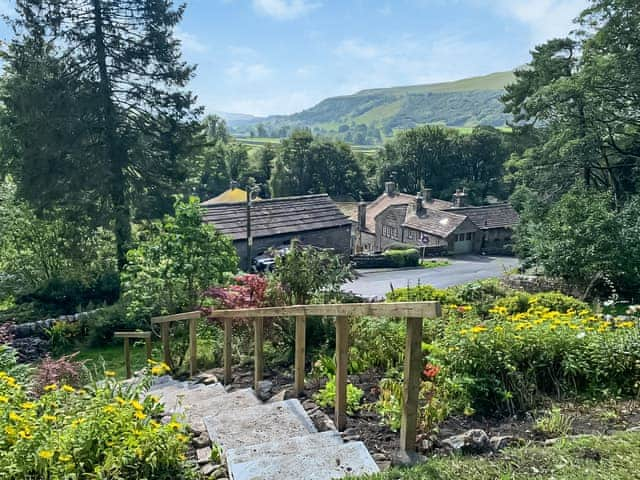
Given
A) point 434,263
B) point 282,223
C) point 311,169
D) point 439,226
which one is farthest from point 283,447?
point 311,169

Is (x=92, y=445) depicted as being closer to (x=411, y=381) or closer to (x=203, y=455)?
(x=203, y=455)

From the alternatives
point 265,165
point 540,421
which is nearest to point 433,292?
point 540,421

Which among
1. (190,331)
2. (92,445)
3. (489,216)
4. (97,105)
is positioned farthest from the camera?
(489,216)

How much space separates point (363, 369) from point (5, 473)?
3142 mm

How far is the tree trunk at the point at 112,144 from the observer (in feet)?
54.5

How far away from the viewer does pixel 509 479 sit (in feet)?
8.66

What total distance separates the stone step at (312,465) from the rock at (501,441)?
87cm

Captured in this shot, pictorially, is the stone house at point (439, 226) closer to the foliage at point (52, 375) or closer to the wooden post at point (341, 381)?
the foliage at point (52, 375)

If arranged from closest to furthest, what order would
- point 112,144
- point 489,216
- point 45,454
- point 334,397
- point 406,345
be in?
point 45,454
point 406,345
point 334,397
point 112,144
point 489,216

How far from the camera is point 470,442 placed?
3.13m

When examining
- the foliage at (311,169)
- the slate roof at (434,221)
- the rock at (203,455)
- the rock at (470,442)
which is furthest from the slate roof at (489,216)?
the rock at (203,455)

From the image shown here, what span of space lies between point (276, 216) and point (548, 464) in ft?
87.0

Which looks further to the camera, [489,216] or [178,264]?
[489,216]

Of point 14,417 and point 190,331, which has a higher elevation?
point 14,417
